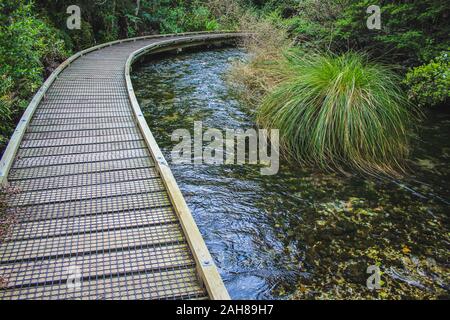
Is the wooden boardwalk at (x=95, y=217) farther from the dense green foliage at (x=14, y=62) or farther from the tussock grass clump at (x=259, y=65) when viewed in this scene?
the tussock grass clump at (x=259, y=65)

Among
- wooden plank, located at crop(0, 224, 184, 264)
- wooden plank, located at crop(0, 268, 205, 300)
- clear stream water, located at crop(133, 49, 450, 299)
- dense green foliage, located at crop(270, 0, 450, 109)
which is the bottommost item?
clear stream water, located at crop(133, 49, 450, 299)

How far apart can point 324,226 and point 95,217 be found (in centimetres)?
287

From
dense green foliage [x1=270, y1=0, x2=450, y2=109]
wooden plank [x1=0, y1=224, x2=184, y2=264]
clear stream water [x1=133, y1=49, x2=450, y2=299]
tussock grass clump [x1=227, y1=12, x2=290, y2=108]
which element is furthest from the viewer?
tussock grass clump [x1=227, y1=12, x2=290, y2=108]

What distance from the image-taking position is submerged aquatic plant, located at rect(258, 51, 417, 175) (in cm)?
636

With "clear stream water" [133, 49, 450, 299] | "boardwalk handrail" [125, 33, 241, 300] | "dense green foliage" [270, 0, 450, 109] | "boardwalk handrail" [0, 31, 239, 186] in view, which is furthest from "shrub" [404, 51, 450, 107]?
"boardwalk handrail" [0, 31, 239, 186]

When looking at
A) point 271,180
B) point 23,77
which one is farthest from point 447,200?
point 23,77

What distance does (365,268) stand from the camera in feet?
14.0

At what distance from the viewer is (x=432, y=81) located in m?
6.20

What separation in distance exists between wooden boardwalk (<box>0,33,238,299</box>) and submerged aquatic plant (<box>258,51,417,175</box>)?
8.83ft

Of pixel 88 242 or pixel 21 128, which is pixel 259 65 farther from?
pixel 88 242

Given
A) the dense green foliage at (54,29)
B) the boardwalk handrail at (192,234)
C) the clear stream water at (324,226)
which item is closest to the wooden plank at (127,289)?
the boardwalk handrail at (192,234)

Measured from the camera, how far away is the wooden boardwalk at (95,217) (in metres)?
3.22

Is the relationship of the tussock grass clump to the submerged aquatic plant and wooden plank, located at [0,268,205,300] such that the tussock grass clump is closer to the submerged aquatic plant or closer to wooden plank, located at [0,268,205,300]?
the submerged aquatic plant
